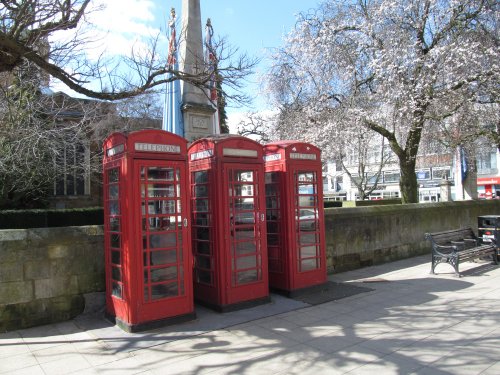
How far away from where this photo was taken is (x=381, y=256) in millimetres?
9531

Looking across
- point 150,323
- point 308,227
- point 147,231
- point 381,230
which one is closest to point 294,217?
point 308,227

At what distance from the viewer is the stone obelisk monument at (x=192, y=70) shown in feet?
24.9

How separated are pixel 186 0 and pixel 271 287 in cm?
579

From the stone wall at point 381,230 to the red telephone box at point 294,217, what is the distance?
1.57 metres

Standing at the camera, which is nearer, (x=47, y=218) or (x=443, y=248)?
(x=443, y=248)

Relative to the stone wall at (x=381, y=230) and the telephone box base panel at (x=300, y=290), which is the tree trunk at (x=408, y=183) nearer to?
the stone wall at (x=381, y=230)

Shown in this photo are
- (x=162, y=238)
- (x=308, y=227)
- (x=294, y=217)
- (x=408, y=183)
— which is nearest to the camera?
(x=162, y=238)

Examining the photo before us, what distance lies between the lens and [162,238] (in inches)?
199

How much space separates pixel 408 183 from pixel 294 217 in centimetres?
793

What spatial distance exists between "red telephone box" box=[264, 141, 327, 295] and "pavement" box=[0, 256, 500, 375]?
22.4 inches

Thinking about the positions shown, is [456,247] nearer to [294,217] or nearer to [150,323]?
[294,217]

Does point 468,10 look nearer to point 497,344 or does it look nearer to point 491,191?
point 497,344

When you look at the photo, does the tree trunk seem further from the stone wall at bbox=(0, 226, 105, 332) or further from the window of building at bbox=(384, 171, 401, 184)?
the window of building at bbox=(384, 171, 401, 184)

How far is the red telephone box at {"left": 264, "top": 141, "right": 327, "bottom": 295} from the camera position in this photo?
252 inches
